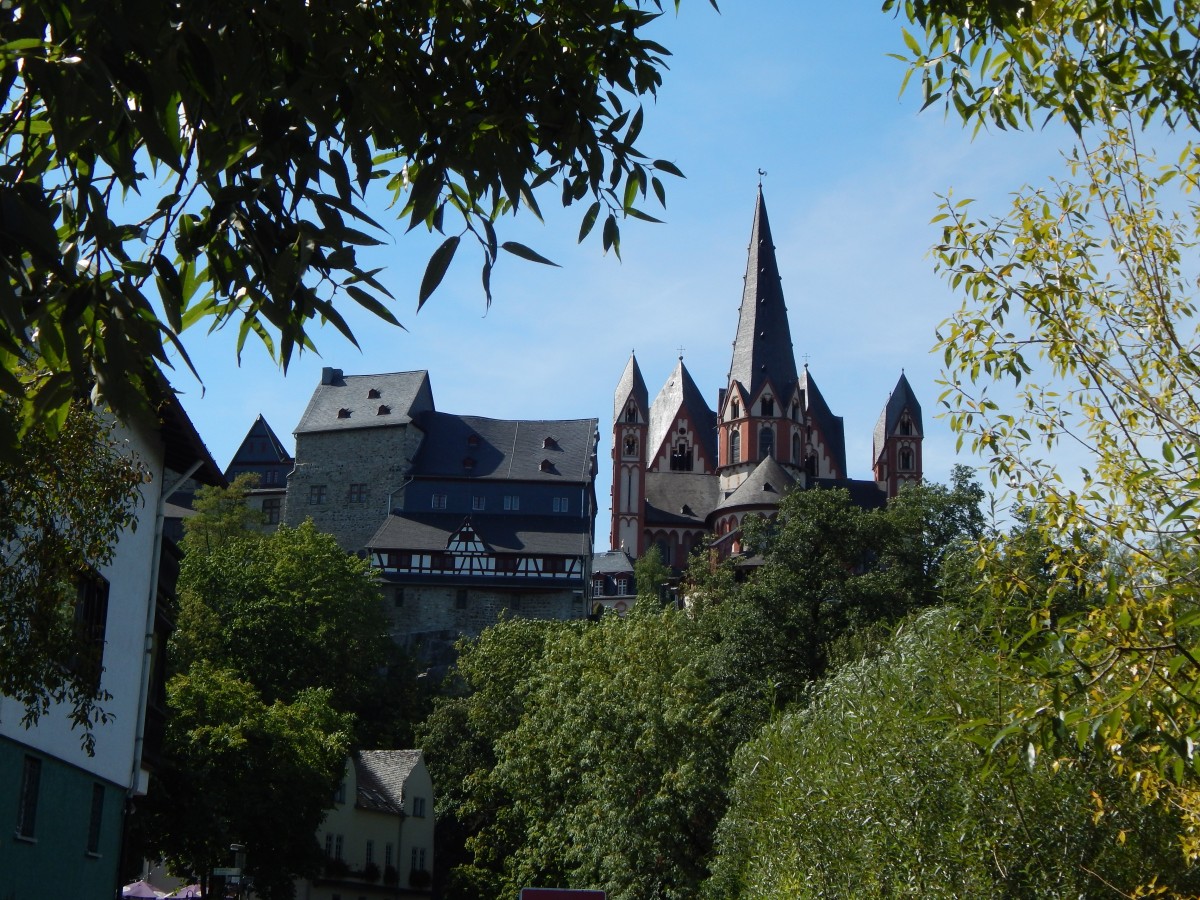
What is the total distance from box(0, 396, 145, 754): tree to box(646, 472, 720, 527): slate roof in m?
93.8

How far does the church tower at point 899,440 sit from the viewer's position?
11125cm

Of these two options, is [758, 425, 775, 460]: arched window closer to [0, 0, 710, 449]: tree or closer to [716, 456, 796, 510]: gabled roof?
[716, 456, 796, 510]: gabled roof

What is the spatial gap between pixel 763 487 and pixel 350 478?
2697 cm

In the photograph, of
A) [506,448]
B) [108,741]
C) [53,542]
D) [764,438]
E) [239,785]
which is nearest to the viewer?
[53,542]

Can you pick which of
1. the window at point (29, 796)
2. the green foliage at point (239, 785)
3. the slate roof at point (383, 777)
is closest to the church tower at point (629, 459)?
the slate roof at point (383, 777)

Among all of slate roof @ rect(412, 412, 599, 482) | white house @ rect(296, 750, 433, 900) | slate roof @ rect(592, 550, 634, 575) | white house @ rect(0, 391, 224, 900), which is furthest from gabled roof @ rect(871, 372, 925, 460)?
white house @ rect(0, 391, 224, 900)

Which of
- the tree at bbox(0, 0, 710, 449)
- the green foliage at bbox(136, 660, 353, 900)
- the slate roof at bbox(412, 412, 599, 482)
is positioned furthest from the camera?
the slate roof at bbox(412, 412, 599, 482)

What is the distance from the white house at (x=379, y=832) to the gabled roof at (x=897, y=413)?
6608cm

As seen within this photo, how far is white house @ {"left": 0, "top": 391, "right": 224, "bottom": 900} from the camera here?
571 inches

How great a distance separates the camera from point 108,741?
17422mm

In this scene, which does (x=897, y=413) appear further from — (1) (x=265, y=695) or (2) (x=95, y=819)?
(2) (x=95, y=819)

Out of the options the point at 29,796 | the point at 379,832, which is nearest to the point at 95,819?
the point at 29,796

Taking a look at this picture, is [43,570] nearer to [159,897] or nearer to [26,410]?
[26,410]

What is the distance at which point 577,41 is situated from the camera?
5934 millimetres
